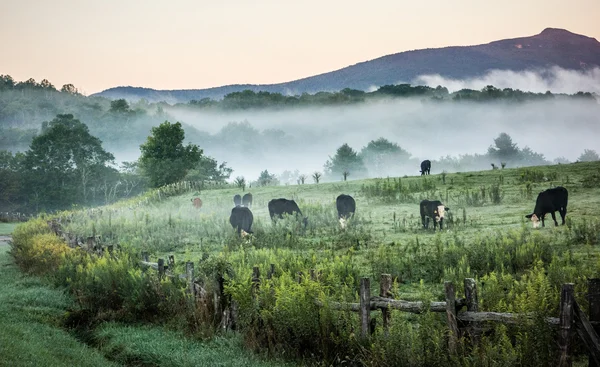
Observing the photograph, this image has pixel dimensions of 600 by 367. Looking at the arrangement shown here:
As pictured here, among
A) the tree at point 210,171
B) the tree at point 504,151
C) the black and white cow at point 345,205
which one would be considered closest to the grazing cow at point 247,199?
the black and white cow at point 345,205

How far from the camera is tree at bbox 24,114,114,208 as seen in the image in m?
79.7

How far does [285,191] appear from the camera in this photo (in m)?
48.3

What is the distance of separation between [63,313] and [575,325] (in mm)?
14295

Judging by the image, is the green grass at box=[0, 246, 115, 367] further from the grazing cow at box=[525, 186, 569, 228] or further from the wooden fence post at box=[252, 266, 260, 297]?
the grazing cow at box=[525, 186, 569, 228]

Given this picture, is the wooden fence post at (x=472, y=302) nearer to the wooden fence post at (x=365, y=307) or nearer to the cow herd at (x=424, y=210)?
the wooden fence post at (x=365, y=307)

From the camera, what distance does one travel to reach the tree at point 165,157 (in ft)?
240

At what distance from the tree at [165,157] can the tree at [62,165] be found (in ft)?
46.6

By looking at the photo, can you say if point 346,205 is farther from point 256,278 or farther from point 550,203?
point 256,278

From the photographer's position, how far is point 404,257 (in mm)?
17453

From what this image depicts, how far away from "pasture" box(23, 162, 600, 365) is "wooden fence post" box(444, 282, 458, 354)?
0.68ft

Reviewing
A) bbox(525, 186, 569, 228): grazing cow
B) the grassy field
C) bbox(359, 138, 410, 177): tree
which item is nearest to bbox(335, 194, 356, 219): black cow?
the grassy field

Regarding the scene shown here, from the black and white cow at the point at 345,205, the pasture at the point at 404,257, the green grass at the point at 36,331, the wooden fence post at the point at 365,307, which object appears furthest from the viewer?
the black and white cow at the point at 345,205

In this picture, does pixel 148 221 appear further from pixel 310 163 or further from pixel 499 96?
pixel 310 163

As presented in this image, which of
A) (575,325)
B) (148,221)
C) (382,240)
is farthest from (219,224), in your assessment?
(575,325)
